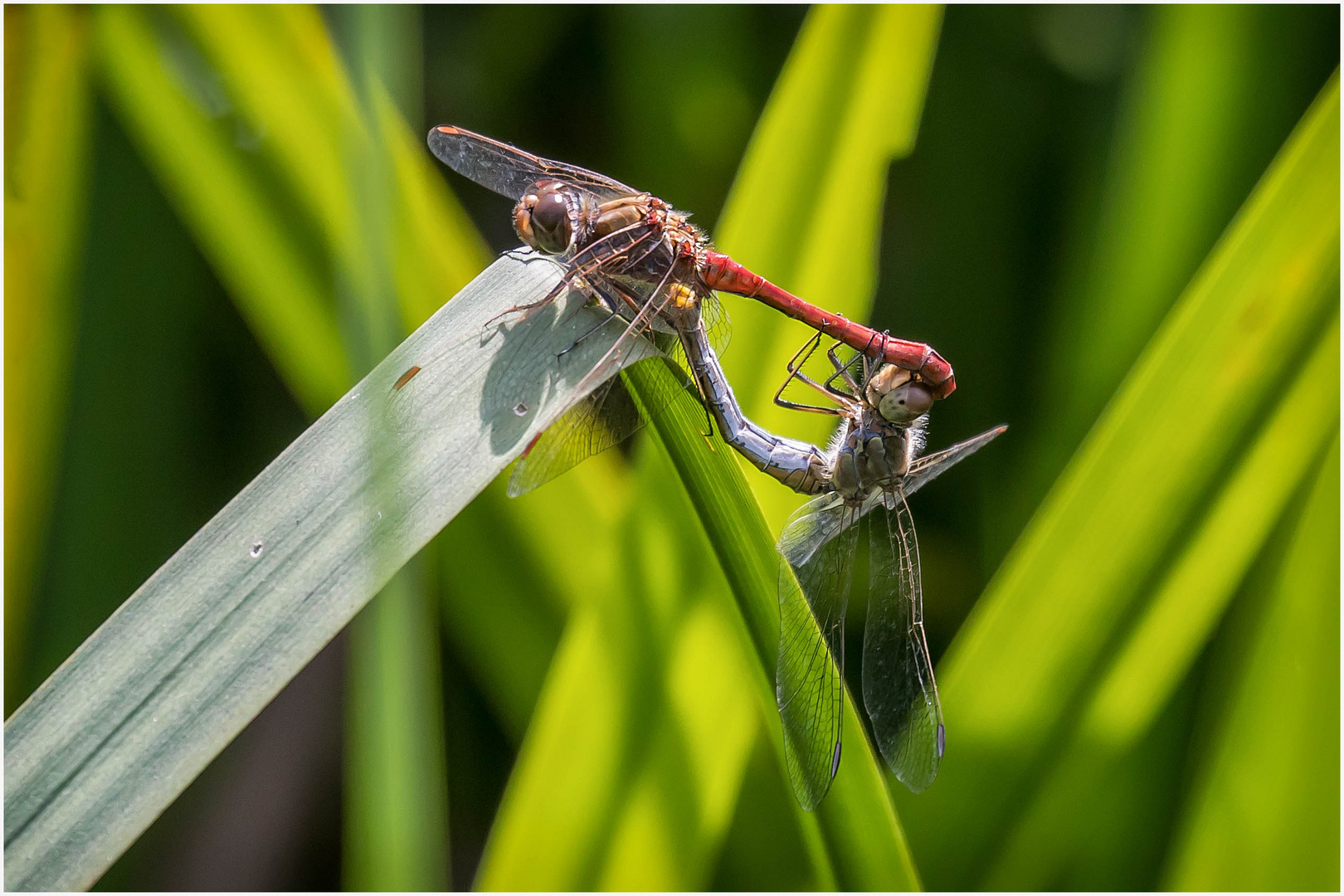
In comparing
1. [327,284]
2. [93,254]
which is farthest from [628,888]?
[93,254]

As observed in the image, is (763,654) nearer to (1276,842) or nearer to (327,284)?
(1276,842)

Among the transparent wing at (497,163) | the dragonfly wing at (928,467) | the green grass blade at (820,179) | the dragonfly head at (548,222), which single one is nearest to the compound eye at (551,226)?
the dragonfly head at (548,222)

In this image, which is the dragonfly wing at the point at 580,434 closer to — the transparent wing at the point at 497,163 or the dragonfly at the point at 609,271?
the dragonfly at the point at 609,271

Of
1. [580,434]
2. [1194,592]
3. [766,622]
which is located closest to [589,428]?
[580,434]

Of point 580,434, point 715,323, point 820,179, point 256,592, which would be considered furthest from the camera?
point 820,179

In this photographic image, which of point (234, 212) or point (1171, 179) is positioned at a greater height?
point (234, 212)

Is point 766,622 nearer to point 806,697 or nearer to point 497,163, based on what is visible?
point 806,697
